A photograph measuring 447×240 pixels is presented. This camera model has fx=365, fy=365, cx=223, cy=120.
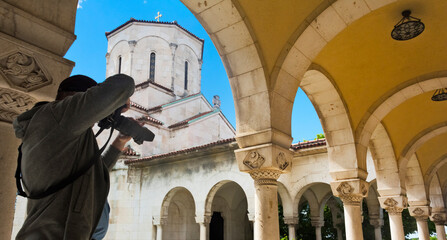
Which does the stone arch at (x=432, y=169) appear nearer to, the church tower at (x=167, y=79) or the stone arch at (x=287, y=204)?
the stone arch at (x=287, y=204)

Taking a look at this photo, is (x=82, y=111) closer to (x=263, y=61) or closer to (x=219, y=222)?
(x=263, y=61)

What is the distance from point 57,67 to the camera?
89.4 inches

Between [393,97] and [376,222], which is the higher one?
[393,97]

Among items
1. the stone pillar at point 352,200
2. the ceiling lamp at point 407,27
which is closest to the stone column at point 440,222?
the stone pillar at point 352,200

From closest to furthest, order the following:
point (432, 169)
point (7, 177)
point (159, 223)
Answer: point (7, 177) < point (432, 169) < point (159, 223)

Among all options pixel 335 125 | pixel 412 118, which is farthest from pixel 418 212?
pixel 335 125

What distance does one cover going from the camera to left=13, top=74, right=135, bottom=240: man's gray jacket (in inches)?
48.0

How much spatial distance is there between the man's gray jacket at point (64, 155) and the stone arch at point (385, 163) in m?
8.78

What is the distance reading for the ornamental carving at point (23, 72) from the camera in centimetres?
208

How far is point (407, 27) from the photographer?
5.61 meters

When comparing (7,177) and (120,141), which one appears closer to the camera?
(120,141)

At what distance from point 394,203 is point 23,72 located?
29.5 feet

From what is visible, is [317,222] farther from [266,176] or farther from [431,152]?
[266,176]

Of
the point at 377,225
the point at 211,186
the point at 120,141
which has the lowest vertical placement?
the point at 377,225
